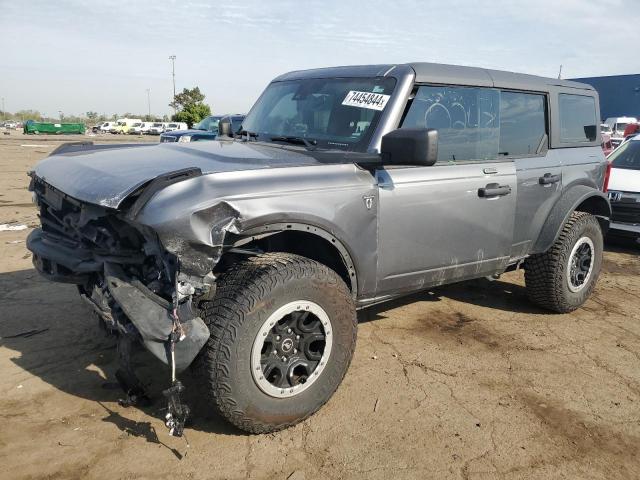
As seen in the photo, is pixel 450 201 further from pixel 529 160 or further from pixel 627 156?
pixel 627 156

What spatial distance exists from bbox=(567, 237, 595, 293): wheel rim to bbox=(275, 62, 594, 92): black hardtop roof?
1.44 m

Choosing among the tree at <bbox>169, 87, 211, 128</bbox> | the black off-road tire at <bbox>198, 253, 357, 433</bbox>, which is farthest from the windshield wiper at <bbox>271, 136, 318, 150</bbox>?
the tree at <bbox>169, 87, 211, 128</bbox>

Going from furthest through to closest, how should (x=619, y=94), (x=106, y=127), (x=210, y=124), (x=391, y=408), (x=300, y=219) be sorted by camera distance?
(x=106, y=127) → (x=619, y=94) → (x=210, y=124) → (x=391, y=408) → (x=300, y=219)

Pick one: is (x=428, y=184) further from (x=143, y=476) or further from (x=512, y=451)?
(x=143, y=476)

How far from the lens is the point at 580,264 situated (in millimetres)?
4855

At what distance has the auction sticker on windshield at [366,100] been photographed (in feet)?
11.3


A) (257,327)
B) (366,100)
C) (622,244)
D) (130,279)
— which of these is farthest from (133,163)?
(622,244)

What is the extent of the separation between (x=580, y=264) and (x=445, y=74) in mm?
2335

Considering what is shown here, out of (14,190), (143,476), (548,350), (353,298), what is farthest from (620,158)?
(14,190)

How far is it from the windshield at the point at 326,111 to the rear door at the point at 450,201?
0.86ft

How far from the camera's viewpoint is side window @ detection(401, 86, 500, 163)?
11.8ft

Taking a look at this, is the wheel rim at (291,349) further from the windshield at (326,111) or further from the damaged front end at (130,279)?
the windshield at (326,111)

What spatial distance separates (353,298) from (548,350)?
189cm

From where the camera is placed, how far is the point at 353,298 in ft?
10.5
